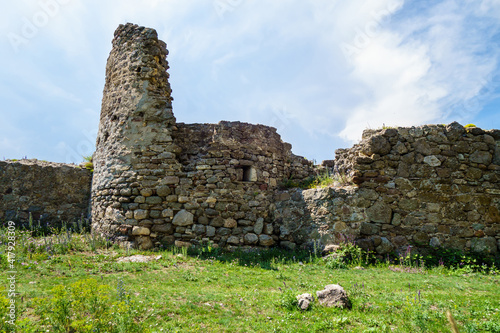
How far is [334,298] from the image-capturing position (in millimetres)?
4918

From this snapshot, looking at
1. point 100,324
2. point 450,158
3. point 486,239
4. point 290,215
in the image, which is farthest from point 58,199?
point 486,239

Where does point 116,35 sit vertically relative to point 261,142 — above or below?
above

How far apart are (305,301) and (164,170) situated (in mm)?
5683

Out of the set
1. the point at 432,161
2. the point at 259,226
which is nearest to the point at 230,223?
the point at 259,226

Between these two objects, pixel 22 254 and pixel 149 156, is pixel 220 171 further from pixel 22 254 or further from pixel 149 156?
pixel 22 254

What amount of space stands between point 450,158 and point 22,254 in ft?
36.2

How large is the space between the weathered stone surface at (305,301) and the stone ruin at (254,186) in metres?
3.87

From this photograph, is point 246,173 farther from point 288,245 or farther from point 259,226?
point 288,245

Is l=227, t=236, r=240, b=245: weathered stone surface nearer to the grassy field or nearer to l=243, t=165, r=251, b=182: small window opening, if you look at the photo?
the grassy field

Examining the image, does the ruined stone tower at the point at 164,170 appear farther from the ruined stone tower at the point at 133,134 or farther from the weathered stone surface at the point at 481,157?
the weathered stone surface at the point at 481,157

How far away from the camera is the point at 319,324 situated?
4.32 m

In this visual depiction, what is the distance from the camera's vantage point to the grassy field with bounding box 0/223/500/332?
3.96m

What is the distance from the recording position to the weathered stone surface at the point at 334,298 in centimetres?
486

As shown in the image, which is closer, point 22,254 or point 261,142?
point 22,254
